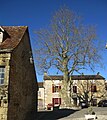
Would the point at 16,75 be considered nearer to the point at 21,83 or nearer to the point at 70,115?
the point at 21,83

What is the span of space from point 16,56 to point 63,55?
1606cm

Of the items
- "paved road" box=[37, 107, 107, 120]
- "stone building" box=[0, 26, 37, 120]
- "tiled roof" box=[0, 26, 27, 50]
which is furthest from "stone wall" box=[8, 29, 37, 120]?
Result: "paved road" box=[37, 107, 107, 120]

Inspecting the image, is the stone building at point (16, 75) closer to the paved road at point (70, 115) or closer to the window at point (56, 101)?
the paved road at point (70, 115)

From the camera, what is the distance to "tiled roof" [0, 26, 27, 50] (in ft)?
60.6

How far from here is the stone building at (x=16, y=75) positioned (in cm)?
1676

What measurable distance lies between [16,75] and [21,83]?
1739 mm

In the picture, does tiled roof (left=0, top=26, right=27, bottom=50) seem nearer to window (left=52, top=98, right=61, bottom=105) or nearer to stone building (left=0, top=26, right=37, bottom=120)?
stone building (left=0, top=26, right=37, bottom=120)

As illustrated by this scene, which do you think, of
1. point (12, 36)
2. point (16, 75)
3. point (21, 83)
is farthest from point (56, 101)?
point (16, 75)

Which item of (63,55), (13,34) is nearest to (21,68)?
(13,34)

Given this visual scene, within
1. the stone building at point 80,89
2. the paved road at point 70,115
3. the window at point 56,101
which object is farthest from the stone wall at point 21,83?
the window at point 56,101

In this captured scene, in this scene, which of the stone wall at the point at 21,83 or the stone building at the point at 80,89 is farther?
the stone building at the point at 80,89

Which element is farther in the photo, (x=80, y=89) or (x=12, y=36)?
(x=80, y=89)

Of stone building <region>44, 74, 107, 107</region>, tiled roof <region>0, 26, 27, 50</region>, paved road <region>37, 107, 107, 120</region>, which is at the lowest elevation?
paved road <region>37, 107, 107, 120</region>

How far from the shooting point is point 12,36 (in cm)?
2059
